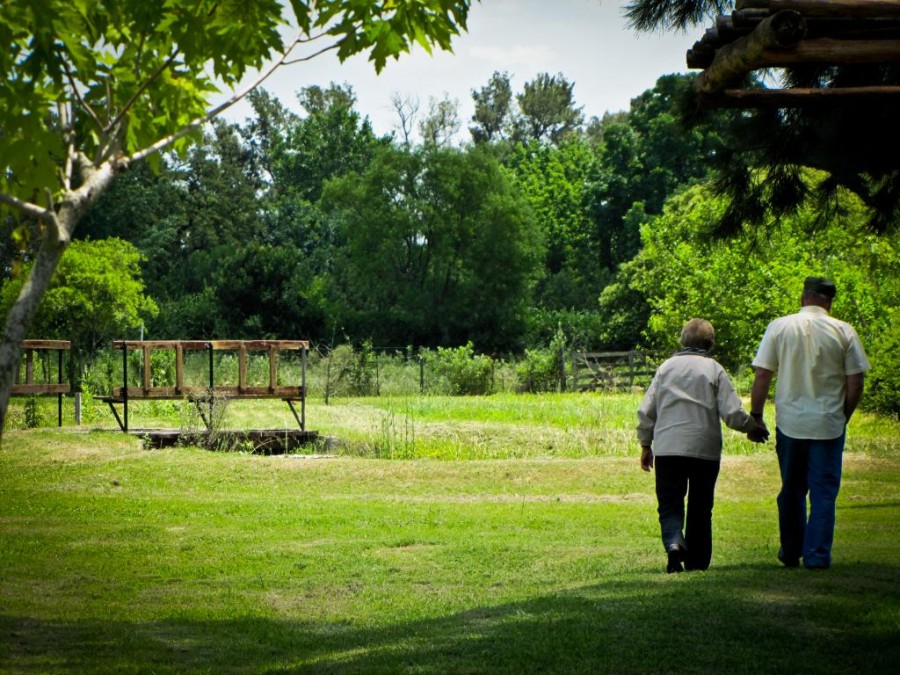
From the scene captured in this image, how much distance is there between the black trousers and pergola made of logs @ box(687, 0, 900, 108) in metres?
3.30

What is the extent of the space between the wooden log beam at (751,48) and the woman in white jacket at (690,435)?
2.82 meters

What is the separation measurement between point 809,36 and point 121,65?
3.76 meters

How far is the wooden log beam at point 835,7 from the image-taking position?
183 inches

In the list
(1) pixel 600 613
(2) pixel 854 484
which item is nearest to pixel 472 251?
(2) pixel 854 484

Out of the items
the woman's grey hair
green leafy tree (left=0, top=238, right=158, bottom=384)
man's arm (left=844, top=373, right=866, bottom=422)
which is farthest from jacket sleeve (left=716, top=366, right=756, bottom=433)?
green leafy tree (left=0, top=238, right=158, bottom=384)

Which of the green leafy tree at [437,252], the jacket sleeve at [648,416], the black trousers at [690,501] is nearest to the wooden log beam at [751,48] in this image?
the jacket sleeve at [648,416]

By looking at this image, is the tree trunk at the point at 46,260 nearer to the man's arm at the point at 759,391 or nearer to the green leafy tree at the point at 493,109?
the man's arm at the point at 759,391

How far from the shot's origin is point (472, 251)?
63.0m

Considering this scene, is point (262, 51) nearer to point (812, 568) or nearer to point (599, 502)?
point (812, 568)

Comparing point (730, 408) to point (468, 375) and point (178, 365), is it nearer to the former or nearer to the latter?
point (178, 365)

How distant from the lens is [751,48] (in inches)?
188

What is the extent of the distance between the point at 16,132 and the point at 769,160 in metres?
6.42

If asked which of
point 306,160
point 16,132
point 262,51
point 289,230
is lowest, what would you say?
point 16,132

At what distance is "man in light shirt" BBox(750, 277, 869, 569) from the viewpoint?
7539 mm
